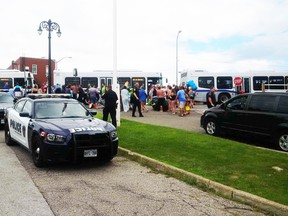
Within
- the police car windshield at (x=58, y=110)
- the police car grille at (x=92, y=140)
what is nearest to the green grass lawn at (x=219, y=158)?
the police car grille at (x=92, y=140)

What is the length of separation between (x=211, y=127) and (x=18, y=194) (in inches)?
335

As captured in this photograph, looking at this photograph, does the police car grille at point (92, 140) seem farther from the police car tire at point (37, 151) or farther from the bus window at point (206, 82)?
the bus window at point (206, 82)

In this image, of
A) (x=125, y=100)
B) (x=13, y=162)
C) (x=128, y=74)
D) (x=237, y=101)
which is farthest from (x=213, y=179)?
(x=128, y=74)

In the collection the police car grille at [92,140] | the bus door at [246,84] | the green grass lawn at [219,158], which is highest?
the bus door at [246,84]

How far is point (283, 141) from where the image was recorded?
34.3 ft

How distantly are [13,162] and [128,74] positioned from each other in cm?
2349

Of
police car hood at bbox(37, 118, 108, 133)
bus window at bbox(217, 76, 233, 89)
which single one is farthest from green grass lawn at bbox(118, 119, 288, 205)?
bus window at bbox(217, 76, 233, 89)

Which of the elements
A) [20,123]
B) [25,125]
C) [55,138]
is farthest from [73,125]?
[20,123]

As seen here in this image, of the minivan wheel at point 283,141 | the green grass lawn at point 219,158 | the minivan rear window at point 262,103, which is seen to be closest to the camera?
the green grass lawn at point 219,158

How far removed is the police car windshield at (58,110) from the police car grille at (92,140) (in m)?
1.45

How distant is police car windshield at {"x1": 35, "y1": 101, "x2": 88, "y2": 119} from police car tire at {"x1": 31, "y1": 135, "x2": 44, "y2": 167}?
0.87 m

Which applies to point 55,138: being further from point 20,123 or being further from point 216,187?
point 216,187

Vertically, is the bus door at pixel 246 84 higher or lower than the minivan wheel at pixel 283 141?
higher

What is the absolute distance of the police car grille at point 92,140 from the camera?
25.1ft
